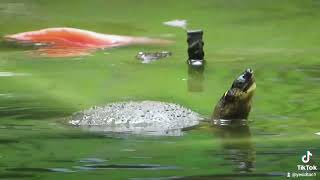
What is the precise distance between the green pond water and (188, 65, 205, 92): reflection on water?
5 centimetres

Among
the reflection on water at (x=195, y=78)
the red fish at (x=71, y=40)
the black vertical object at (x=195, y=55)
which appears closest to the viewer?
the reflection on water at (x=195, y=78)

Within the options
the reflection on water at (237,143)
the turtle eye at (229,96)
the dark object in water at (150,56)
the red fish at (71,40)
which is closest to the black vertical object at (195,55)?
the dark object in water at (150,56)

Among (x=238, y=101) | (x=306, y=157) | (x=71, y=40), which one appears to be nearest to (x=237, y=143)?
(x=306, y=157)

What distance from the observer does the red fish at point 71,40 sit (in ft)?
26.9

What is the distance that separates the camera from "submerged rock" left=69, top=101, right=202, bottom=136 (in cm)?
447

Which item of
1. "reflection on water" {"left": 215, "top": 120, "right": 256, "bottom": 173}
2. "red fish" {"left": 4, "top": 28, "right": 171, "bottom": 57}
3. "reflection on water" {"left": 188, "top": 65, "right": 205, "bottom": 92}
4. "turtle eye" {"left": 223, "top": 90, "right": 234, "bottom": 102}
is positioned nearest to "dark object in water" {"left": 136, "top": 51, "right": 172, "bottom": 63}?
"reflection on water" {"left": 188, "top": 65, "right": 205, "bottom": 92}

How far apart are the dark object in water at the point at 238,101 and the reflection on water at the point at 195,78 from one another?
1172 millimetres

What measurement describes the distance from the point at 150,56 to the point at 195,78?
108 centimetres

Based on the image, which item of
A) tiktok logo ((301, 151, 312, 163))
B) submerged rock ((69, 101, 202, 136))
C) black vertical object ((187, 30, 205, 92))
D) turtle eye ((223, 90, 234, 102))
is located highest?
black vertical object ((187, 30, 205, 92))

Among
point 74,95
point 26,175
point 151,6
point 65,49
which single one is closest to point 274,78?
point 74,95

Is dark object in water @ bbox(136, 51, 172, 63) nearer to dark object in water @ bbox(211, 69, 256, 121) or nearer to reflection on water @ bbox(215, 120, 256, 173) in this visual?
dark object in water @ bbox(211, 69, 256, 121)

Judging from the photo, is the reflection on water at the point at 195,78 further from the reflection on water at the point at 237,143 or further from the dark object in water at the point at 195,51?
the reflection on water at the point at 237,143

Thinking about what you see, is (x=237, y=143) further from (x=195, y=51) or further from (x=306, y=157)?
(x=195, y=51)

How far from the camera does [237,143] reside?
13.3 feet
